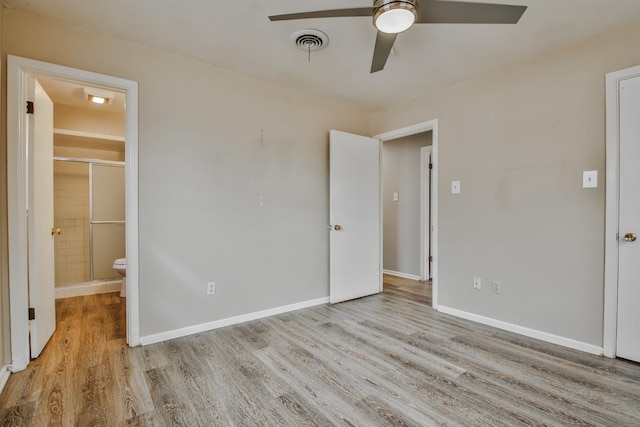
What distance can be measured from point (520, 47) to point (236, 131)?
2.47 meters

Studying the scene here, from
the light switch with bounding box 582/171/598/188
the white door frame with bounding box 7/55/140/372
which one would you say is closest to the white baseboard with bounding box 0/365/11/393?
the white door frame with bounding box 7/55/140/372

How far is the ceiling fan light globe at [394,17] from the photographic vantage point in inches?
62.5

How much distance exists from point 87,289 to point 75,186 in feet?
4.41

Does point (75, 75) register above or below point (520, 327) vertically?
above

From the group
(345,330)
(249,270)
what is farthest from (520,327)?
(249,270)

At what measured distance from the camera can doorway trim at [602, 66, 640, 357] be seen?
221 centimetres

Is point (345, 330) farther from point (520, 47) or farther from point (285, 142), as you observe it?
point (520, 47)

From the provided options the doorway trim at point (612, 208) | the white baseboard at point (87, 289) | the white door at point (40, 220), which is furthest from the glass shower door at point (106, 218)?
the doorway trim at point (612, 208)

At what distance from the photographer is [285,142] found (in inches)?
129

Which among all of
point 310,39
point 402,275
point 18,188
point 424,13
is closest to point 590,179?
point 424,13

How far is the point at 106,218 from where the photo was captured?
4.23 metres

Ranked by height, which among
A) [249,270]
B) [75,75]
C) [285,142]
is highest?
[75,75]

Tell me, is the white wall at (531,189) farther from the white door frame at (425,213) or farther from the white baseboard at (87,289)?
the white baseboard at (87,289)

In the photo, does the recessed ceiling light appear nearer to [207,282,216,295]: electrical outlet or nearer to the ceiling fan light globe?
[207,282,216,295]: electrical outlet
